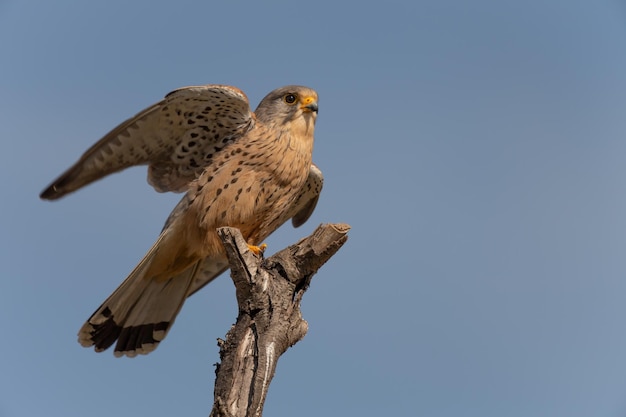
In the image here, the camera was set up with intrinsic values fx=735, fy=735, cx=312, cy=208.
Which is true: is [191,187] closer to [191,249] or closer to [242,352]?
[191,249]

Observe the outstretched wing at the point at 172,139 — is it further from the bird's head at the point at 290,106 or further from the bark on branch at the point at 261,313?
the bark on branch at the point at 261,313

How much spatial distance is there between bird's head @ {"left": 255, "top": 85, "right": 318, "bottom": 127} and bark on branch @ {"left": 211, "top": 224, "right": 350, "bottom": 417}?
1226mm

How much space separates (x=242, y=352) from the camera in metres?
3.50

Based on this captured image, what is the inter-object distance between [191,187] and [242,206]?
0.46 metres

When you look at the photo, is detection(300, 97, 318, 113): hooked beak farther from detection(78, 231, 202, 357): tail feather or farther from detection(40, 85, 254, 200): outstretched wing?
detection(78, 231, 202, 357): tail feather

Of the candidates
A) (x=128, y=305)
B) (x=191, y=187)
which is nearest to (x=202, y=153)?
(x=191, y=187)

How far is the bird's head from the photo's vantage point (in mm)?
4934

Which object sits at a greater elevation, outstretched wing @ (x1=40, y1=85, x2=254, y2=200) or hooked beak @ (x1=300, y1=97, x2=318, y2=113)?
hooked beak @ (x1=300, y1=97, x2=318, y2=113)

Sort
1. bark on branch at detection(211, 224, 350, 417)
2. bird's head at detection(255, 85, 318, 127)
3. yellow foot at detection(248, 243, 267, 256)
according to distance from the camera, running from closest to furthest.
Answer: bark on branch at detection(211, 224, 350, 417) → yellow foot at detection(248, 243, 267, 256) → bird's head at detection(255, 85, 318, 127)

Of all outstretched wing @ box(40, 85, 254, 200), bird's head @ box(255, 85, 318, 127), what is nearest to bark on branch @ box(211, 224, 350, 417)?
outstretched wing @ box(40, 85, 254, 200)

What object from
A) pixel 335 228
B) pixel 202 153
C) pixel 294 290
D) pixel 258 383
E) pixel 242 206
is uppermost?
pixel 202 153

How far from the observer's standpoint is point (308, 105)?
194 inches

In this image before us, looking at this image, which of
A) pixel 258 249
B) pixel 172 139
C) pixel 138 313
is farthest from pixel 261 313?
pixel 172 139

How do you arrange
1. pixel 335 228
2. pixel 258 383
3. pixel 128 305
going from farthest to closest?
pixel 128 305 < pixel 335 228 < pixel 258 383
